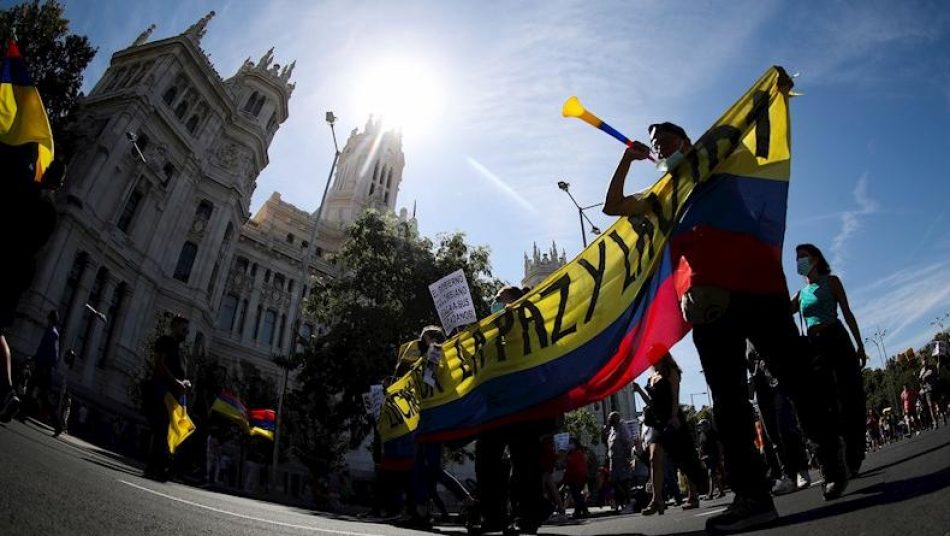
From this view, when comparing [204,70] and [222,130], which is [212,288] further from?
[204,70]

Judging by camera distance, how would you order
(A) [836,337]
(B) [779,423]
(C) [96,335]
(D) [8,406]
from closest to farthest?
(A) [836,337] → (B) [779,423] → (D) [8,406] → (C) [96,335]

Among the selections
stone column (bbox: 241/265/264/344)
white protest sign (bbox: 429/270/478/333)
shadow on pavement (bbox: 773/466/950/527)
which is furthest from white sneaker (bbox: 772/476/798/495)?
stone column (bbox: 241/265/264/344)

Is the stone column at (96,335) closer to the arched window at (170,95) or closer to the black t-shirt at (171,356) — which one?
the arched window at (170,95)

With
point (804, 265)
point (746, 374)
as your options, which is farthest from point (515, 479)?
point (804, 265)

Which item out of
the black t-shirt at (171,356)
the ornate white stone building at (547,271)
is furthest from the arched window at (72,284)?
the ornate white stone building at (547,271)

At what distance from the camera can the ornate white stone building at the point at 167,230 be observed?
2561 cm

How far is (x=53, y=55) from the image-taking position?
20.4 m

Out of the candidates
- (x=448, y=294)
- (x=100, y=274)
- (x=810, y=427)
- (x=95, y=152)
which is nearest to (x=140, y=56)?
(x=95, y=152)

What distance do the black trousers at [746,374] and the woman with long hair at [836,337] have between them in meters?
1.42

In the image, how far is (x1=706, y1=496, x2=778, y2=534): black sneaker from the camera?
2287 mm

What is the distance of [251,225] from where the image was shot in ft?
157

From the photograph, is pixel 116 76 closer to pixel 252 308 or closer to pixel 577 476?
pixel 252 308

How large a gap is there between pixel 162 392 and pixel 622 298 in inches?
217

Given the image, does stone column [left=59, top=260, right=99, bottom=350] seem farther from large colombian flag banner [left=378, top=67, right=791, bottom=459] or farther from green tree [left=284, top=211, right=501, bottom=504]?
large colombian flag banner [left=378, top=67, right=791, bottom=459]
